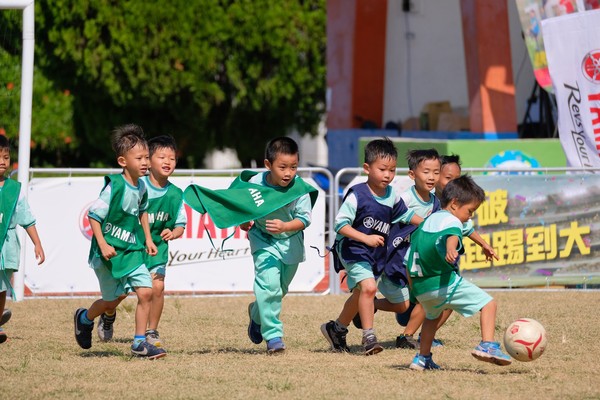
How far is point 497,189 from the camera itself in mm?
11891

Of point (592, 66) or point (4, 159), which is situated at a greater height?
point (592, 66)

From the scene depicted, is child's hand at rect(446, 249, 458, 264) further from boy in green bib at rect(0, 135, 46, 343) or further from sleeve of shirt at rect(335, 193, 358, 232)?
boy in green bib at rect(0, 135, 46, 343)

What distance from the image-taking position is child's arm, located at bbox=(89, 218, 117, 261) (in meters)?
7.66

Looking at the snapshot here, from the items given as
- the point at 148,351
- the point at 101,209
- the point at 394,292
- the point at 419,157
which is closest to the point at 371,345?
the point at 394,292

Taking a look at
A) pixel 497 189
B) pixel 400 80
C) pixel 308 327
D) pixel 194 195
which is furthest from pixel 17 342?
pixel 400 80

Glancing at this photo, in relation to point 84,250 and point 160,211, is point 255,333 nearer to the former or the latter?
point 160,211

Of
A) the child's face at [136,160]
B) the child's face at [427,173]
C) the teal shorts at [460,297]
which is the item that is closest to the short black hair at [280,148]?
the child's face at [136,160]

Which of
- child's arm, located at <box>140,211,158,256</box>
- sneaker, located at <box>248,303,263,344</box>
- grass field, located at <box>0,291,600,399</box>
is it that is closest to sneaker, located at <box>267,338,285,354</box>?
grass field, located at <box>0,291,600,399</box>

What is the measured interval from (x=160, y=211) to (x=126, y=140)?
0.70 meters

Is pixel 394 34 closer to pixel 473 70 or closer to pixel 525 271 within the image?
pixel 473 70

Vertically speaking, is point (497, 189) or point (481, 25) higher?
point (481, 25)

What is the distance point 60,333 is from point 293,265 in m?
2.46

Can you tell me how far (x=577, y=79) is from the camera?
A: 12211 millimetres

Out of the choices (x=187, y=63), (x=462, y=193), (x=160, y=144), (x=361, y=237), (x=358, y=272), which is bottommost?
(x=358, y=272)
